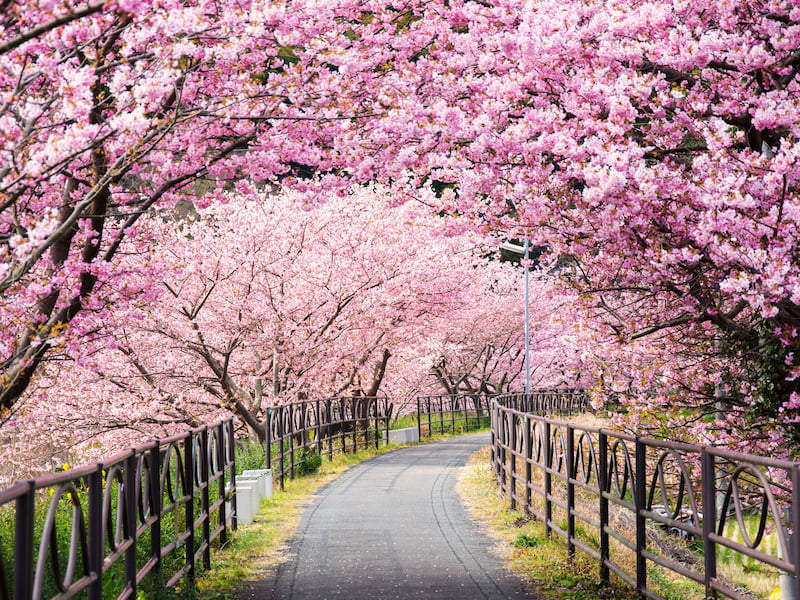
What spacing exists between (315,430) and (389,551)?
11673mm

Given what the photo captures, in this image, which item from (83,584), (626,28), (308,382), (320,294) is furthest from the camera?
(308,382)

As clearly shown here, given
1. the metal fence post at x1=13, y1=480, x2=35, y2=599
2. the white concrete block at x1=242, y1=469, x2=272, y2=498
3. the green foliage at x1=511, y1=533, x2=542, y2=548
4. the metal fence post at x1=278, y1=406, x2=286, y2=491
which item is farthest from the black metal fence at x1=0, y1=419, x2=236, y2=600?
the metal fence post at x1=278, y1=406, x2=286, y2=491

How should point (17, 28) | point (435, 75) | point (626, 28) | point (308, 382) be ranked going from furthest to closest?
point (308, 382), point (435, 75), point (626, 28), point (17, 28)

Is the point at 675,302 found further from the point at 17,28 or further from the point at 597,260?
the point at 17,28

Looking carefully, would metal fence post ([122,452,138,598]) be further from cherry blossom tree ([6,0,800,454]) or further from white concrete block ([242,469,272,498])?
white concrete block ([242,469,272,498])

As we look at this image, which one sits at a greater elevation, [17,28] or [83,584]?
[17,28]

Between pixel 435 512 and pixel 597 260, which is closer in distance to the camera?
pixel 597 260

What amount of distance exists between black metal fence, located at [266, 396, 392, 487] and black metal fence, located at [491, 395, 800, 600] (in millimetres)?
4148

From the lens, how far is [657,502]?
1791 cm

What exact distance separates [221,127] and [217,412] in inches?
450

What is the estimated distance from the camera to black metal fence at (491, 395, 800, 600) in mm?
5121

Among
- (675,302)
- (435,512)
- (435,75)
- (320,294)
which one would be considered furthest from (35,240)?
(320,294)

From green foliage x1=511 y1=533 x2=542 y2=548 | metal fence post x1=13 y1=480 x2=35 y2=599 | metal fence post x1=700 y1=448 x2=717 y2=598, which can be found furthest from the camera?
green foliage x1=511 y1=533 x2=542 y2=548

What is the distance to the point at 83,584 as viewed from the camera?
465 centimetres
